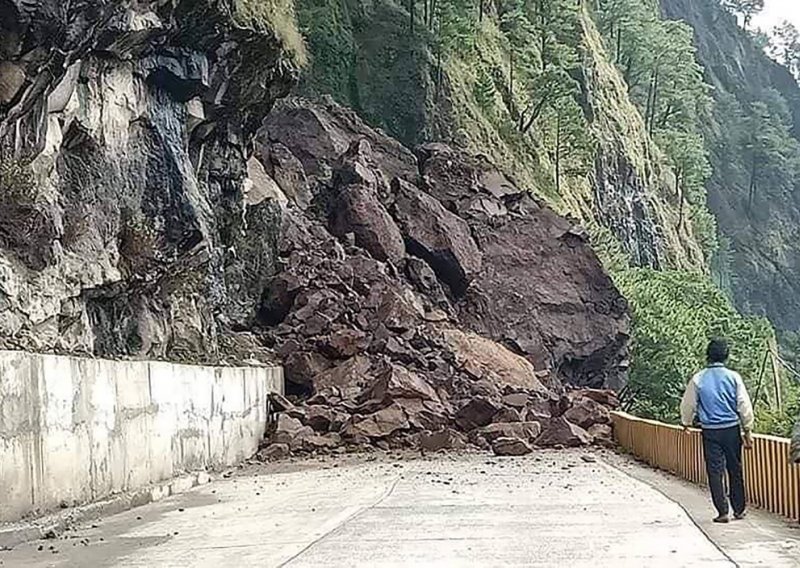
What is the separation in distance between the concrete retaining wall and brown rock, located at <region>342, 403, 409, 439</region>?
3.92m

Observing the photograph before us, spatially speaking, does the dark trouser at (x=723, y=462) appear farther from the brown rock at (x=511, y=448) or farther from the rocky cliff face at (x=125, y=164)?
the brown rock at (x=511, y=448)

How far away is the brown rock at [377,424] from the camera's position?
23311mm

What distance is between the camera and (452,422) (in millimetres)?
24453

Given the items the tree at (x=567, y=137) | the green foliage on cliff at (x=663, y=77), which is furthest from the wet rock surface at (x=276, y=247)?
the green foliage on cliff at (x=663, y=77)

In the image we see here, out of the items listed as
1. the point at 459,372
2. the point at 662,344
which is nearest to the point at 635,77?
the point at 662,344

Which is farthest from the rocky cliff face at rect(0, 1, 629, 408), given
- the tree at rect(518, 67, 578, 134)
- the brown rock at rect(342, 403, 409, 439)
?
the tree at rect(518, 67, 578, 134)

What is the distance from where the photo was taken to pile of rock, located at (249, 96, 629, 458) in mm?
24328

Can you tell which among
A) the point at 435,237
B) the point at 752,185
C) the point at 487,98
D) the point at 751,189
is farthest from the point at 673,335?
the point at 752,185

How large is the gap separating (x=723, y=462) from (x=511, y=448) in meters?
11.3

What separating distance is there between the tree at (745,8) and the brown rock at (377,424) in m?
123

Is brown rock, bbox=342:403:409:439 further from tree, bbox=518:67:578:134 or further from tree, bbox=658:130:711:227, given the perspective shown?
tree, bbox=658:130:711:227

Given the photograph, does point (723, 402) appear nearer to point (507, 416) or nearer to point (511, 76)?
point (507, 416)

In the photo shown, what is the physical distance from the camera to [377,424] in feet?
77.1

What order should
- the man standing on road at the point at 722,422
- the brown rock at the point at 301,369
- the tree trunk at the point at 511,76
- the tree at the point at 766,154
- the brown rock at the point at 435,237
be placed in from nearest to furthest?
1. the man standing on road at the point at 722,422
2. the brown rock at the point at 301,369
3. the brown rock at the point at 435,237
4. the tree trunk at the point at 511,76
5. the tree at the point at 766,154
